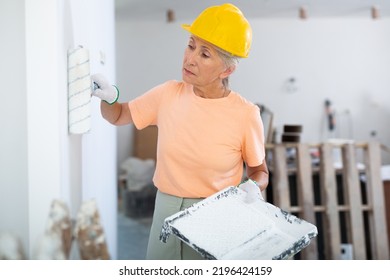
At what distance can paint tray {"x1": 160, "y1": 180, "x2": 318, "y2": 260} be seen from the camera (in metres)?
0.96

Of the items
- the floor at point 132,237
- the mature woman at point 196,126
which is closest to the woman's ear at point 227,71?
the mature woman at point 196,126

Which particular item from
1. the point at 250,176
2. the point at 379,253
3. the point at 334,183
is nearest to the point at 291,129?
the point at 334,183

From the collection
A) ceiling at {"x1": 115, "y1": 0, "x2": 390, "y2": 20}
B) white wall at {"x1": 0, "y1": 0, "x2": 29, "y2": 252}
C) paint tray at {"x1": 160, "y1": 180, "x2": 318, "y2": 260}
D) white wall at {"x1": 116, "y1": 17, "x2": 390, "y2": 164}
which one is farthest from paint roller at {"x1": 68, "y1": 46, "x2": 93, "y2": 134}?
Result: white wall at {"x1": 116, "y1": 17, "x2": 390, "y2": 164}

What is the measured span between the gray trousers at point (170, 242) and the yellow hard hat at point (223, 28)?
0.42 m

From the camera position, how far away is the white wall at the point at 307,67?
11.9 ft

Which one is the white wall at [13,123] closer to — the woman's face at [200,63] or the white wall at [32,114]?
the white wall at [32,114]

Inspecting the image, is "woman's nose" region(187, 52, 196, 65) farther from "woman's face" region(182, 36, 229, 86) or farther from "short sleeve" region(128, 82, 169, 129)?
"short sleeve" region(128, 82, 169, 129)

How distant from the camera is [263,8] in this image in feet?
6.89

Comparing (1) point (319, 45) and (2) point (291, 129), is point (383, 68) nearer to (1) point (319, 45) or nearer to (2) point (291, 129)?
(1) point (319, 45)

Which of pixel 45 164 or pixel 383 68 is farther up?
pixel 383 68

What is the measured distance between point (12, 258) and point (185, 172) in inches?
18.3

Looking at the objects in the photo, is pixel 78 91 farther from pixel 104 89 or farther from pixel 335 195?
pixel 335 195

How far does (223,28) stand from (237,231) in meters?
0.49

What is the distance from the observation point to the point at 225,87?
1216 mm
